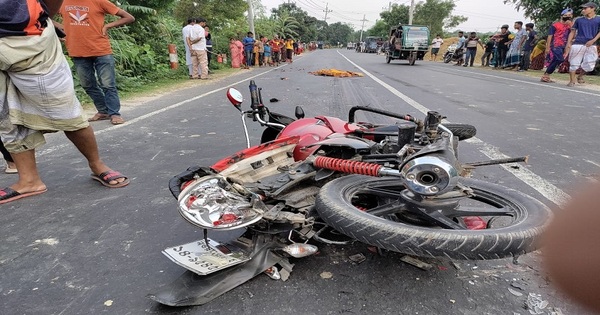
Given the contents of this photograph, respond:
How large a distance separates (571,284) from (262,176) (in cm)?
153

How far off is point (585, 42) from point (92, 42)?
12.0 m

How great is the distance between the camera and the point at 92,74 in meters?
5.18

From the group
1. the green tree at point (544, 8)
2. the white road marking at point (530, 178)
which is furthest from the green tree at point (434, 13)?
the white road marking at point (530, 178)

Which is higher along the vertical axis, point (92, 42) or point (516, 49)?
point (516, 49)

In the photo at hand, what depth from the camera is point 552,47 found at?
12.0 metres

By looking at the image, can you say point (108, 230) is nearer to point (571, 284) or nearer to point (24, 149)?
point (24, 149)

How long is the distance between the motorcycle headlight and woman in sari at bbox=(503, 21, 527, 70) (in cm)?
1789

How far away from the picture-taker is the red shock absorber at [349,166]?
6.10 ft

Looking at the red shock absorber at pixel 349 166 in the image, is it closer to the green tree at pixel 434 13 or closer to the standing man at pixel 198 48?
the standing man at pixel 198 48

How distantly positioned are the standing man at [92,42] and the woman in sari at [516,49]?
1656 centimetres

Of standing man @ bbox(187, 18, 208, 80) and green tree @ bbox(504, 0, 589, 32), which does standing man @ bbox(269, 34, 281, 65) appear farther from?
green tree @ bbox(504, 0, 589, 32)

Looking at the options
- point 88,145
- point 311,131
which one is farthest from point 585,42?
point 88,145

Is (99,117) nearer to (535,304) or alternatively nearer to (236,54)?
(535,304)

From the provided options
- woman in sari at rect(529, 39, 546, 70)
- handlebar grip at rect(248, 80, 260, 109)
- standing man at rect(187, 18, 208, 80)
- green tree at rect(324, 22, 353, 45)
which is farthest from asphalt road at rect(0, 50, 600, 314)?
green tree at rect(324, 22, 353, 45)
